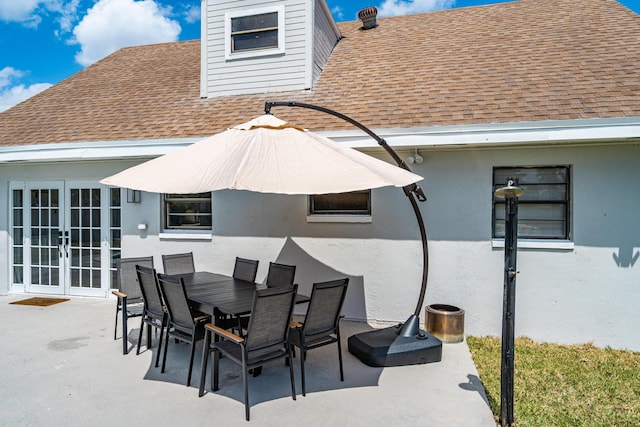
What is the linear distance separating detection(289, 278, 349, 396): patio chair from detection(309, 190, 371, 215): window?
252cm

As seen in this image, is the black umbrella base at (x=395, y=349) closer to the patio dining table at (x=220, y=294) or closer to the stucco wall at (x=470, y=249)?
the patio dining table at (x=220, y=294)

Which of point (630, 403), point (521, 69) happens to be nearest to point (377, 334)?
point (630, 403)

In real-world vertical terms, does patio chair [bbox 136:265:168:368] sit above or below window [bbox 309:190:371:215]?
below

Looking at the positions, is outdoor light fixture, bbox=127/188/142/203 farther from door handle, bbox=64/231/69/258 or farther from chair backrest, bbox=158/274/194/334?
chair backrest, bbox=158/274/194/334

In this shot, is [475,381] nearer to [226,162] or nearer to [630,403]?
[630,403]

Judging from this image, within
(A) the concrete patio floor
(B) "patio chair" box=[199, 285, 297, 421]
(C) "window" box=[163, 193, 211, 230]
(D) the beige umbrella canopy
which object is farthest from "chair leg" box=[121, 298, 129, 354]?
(C) "window" box=[163, 193, 211, 230]

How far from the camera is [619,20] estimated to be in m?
7.62

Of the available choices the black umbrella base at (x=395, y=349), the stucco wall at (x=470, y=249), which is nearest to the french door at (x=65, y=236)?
the stucco wall at (x=470, y=249)

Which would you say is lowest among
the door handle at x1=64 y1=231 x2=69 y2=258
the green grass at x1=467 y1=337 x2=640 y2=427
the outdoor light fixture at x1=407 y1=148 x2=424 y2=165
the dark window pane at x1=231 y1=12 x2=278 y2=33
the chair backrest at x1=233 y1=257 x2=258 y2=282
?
the green grass at x1=467 y1=337 x2=640 y2=427

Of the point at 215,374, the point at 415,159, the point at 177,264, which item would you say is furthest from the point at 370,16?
the point at 215,374

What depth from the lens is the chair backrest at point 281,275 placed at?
17.6ft

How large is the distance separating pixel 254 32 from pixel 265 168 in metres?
5.69

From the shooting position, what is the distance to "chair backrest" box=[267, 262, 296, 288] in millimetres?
5371

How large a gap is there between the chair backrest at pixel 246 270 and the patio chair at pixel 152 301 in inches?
57.6
